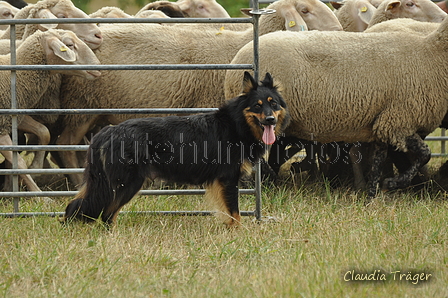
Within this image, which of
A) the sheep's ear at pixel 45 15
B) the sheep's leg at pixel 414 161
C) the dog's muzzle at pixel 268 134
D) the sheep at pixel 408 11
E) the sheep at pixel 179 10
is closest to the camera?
the dog's muzzle at pixel 268 134

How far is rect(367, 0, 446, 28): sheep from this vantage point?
7.80 m

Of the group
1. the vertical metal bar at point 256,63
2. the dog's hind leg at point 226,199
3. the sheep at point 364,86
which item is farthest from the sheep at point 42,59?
the dog's hind leg at point 226,199

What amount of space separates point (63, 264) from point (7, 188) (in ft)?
9.67

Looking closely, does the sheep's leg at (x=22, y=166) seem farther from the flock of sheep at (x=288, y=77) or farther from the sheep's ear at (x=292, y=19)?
the sheep's ear at (x=292, y=19)

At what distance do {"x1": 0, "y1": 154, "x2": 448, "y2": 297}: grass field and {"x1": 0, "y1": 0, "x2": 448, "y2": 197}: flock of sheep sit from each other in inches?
37.6

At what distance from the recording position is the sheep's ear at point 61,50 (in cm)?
655

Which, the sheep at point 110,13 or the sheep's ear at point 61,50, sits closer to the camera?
the sheep's ear at point 61,50

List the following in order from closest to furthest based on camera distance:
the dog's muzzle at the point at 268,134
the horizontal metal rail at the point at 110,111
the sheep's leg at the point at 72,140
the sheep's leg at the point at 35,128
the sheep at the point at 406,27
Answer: the dog's muzzle at the point at 268,134 → the horizontal metal rail at the point at 110,111 → the sheep's leg at the point at 35,128 → the sheep at the point at 406,27 → the sheep's leg at the point at 72,140

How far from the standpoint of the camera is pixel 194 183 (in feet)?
16.6

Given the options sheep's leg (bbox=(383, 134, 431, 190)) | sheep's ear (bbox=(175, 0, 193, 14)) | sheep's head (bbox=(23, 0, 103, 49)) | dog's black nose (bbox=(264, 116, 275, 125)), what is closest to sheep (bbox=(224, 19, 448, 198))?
sheep's leg (bbox=(383, 134, 431, 190))

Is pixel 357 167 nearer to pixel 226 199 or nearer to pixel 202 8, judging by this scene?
pixel 226 199

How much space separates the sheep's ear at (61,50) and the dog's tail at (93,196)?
6.66 feet

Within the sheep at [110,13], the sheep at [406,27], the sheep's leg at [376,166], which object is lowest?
the sheep's leg at [376,166]

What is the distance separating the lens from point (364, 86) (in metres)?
6.29
